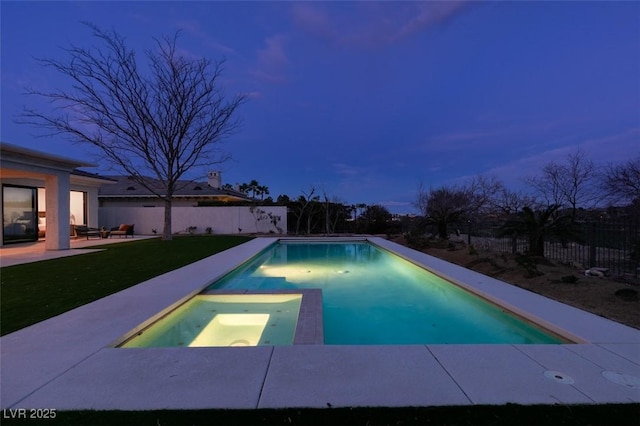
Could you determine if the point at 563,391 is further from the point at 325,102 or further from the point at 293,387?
the point at 325,102

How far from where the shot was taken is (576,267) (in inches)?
304

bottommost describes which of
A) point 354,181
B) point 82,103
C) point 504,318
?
point 504,318

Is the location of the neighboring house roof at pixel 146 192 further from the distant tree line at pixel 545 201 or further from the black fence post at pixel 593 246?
the black fence post at pixel 593 246

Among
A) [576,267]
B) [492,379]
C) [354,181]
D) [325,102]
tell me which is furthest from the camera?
[354,181]

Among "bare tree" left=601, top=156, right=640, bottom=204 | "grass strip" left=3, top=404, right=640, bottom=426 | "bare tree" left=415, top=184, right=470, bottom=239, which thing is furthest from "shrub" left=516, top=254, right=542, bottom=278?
"bare tree" left=415, top=184, right=470, bottom=239

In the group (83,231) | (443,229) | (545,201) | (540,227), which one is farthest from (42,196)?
(545,201)

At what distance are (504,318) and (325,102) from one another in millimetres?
20349

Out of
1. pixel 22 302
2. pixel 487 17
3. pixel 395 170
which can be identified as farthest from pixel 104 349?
pixel 395 170

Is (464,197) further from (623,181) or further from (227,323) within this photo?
(227,323)

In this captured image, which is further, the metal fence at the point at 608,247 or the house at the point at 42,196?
the house at the point at 42,196

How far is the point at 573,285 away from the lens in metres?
5.91

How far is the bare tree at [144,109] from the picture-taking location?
14297 mm

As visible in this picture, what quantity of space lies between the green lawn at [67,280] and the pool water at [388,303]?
193 centimetres

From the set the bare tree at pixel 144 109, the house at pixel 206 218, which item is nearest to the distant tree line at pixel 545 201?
the house at pixel 206 218
